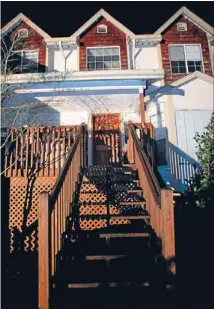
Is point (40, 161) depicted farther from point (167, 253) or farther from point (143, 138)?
point (167, 253)

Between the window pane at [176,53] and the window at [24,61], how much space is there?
6385 mm

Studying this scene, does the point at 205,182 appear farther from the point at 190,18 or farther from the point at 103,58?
the point at 190,18

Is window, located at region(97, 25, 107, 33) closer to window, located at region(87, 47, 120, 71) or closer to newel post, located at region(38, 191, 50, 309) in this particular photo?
window, located at region(87, 47, 120, 71)

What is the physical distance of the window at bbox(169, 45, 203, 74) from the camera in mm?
10883

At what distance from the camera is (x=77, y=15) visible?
12.3 metres

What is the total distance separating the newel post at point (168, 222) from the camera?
2.85 m

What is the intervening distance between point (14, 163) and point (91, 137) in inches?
165

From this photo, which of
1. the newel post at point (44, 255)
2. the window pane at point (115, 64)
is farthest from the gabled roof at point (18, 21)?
the newel post at point (44, 255)

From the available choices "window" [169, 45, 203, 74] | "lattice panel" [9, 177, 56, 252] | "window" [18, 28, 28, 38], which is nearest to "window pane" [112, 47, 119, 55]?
"window" [169, 45, 203, 74]

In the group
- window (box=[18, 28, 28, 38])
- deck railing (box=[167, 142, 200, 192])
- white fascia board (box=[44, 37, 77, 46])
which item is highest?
window (box=[18, 28, 28, 38])

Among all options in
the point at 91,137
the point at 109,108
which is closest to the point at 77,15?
the point at 109,108

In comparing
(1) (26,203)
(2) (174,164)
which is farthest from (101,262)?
(2) (174,164)

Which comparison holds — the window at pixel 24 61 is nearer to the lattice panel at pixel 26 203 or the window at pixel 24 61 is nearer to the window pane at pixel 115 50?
the window pane at pixel 115 50

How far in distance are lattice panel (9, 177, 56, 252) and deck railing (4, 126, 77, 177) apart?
0.28 metres
